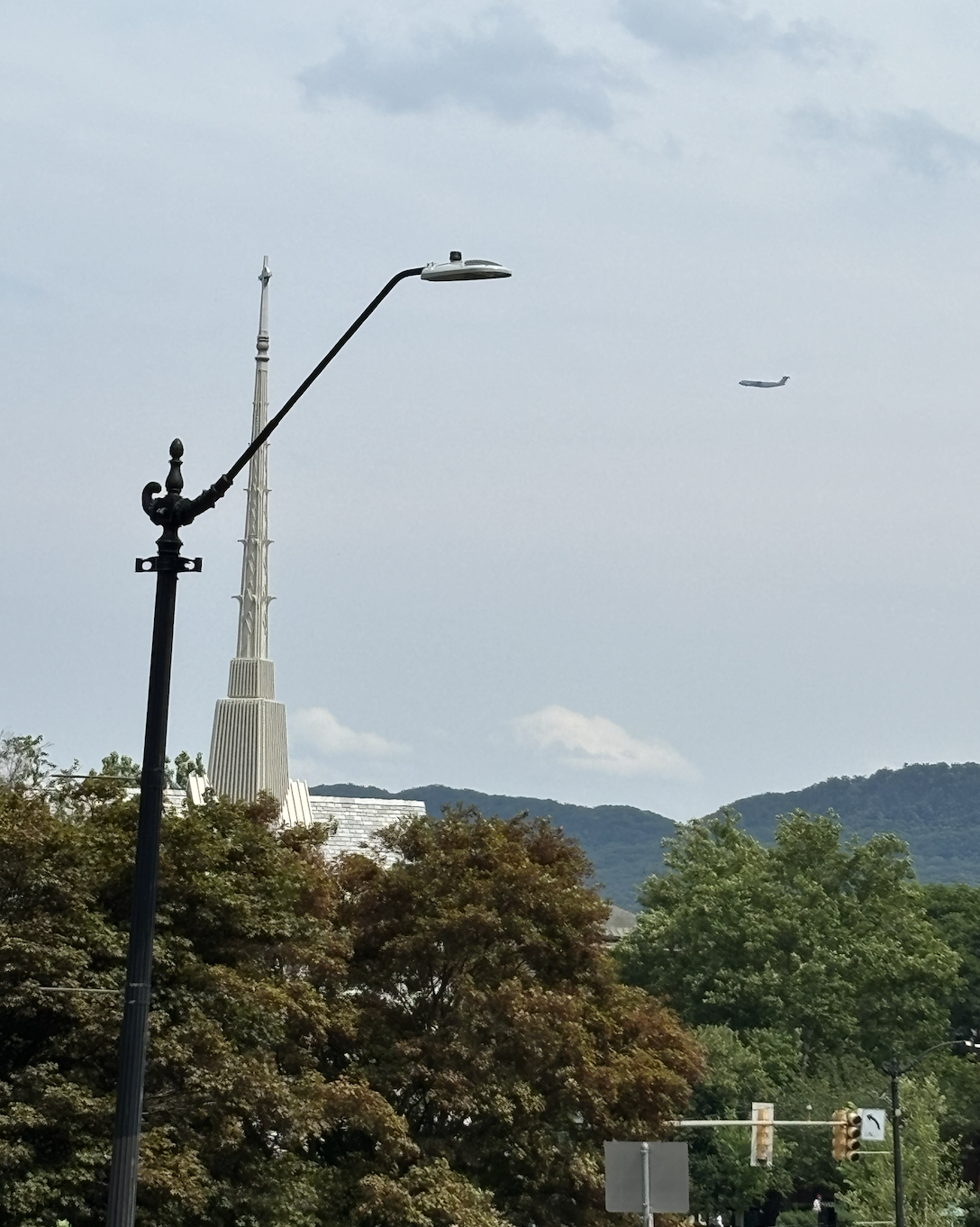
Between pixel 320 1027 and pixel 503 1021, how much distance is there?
4.63 meters

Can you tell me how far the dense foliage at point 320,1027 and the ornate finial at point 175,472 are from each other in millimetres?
23894

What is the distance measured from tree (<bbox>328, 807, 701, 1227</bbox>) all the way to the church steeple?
6609 centimetres

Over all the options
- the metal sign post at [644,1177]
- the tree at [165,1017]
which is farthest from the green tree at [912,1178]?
the metal sign post at [644,1177]

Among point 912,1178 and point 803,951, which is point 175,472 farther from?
point 803,951

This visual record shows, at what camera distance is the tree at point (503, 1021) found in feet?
157

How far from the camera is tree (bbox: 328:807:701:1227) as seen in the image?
47.9m

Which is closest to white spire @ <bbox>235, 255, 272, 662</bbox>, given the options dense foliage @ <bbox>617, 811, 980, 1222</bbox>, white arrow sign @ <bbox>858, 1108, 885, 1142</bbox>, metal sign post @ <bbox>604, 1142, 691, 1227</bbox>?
dense foliage @ <bbox>617, 811, 980, 1222</bbox>

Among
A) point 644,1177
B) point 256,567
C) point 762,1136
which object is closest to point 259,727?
point 256,567

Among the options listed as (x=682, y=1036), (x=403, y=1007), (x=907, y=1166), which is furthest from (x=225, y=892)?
(x=907, y=1166)

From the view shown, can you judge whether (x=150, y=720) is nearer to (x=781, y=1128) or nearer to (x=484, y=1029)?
(x=484, y=1029)

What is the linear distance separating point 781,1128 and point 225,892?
49086 mm

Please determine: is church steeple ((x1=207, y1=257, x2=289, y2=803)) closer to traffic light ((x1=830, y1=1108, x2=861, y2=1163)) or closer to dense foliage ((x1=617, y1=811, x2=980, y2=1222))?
dense foliage ((x1=617, y1=811, x2=980, y2=1222))

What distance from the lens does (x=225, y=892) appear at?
137 feet

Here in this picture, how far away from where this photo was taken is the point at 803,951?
91.8 metres
